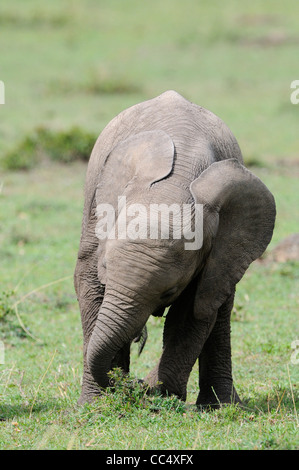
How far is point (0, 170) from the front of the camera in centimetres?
1289

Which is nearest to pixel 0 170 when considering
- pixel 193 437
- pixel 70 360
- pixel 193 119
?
pixel 70 360

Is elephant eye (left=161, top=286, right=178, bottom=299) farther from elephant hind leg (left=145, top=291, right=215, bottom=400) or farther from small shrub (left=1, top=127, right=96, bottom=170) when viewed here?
small shrub (left=1, top=127, right=96, bottom=170)

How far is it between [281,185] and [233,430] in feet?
26.3

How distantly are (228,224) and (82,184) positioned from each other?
7.44 m

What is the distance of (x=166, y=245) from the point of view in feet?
15.2

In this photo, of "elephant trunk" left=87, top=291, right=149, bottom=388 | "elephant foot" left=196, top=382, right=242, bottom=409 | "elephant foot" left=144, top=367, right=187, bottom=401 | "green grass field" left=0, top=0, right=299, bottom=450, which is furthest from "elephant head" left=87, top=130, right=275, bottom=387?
"elephant foot" left=196, top=382, right=242, bottom=409

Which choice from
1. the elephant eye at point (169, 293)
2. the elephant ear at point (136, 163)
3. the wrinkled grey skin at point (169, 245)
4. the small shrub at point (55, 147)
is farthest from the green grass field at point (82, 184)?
the elephant ear at point (136, 163)

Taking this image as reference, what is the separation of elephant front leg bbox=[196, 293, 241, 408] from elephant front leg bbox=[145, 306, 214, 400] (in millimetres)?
549

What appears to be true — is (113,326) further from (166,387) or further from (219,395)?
(219,395)

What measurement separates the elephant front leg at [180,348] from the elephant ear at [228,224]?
12cm

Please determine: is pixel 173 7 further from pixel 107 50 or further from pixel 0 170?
pixel 0 170

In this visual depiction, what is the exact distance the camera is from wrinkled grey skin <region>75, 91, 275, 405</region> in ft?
15.3

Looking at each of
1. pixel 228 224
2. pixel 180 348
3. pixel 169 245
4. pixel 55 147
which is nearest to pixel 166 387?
pixel 180 348

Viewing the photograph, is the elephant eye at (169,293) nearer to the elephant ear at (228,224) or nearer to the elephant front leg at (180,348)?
the elephant ear at (228,224)
